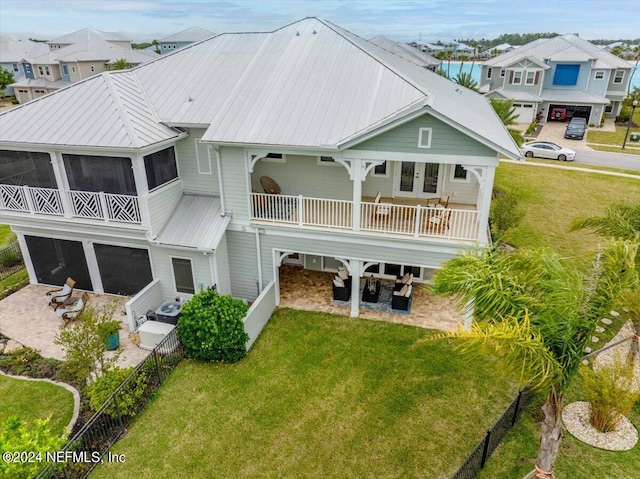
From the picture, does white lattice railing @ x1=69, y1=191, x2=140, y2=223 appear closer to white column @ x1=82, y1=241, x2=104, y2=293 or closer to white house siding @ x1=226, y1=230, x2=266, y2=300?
white column @ x1=82, y1=241, x2=104, y2=293

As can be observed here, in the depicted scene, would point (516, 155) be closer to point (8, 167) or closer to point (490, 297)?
point (490, 297)

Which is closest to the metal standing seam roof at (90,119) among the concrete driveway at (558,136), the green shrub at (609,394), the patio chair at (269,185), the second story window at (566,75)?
the patio chair at (269,185)

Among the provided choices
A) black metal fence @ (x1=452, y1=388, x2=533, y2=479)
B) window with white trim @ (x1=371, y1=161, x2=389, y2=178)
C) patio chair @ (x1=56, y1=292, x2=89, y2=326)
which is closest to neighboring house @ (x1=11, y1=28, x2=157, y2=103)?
patio chair @ (x1=56, y1=292, x2=89, y2=326)

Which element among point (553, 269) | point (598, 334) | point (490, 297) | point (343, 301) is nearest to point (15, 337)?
point (343, 301)

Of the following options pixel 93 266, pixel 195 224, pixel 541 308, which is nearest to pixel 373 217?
pixel 195 224

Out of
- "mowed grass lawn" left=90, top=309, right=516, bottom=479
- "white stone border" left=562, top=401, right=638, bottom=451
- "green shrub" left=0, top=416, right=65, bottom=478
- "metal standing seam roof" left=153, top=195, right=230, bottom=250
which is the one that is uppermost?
"metal standing seam roof" left=153, top=195, right=230, bottom=250
